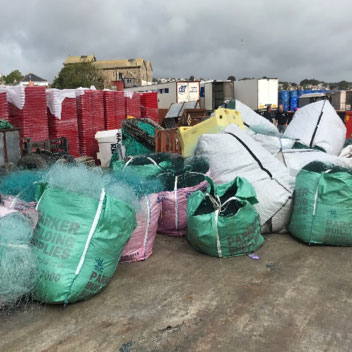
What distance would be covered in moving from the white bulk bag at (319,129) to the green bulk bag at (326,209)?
182cm

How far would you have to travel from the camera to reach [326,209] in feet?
10.6

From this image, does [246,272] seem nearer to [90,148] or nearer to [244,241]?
[244,241]

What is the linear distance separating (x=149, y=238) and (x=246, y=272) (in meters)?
0.90

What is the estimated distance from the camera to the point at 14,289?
215cm

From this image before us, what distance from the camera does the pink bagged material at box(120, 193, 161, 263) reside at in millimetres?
3034

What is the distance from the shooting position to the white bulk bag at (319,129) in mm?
5102

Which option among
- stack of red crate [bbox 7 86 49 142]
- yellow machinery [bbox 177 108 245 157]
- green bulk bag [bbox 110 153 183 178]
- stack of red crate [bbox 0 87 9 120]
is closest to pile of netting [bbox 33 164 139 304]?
green bulk bag [bbox 110 153 183 178]

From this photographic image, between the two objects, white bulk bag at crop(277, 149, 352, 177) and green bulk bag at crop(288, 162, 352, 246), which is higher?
white bulk bag at crop(277, 149, 352, 177)

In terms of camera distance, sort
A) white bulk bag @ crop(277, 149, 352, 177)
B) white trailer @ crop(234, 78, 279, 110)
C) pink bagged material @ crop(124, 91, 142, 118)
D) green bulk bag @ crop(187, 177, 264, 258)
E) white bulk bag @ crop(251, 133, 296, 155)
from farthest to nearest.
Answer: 1. white trailer @ crop(234, 78, 279, 110)
2. pink bagged material @ crop(124, 91, 142, 118)
3. white bulk bag @ crop(251, 133, 296, 155)
4. white bulk bag @ crop(277, 149, 352, 177)
5. green bulk bag @ crop(187, 177, 264, 258)

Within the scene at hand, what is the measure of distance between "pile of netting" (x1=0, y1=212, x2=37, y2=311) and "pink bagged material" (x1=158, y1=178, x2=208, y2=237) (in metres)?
1.46

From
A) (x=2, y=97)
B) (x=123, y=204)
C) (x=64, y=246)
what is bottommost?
(x=64, y=246)

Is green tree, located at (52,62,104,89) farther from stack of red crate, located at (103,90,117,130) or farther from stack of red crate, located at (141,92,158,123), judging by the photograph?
stack of red crate, located at (103,90,117,130)

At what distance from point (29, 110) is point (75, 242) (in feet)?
18.0

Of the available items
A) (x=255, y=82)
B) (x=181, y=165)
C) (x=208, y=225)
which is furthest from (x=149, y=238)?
(x=255, y=82)
